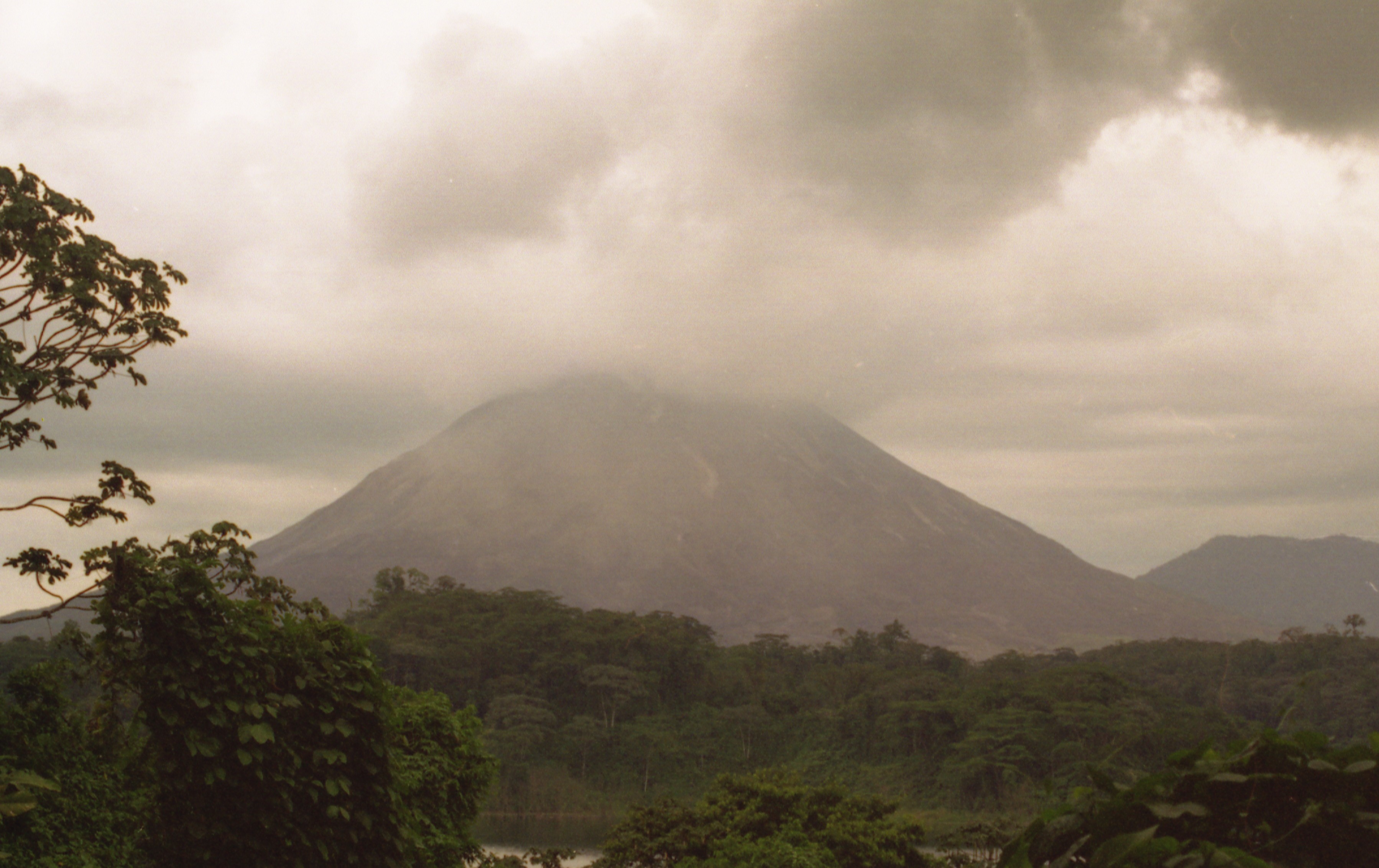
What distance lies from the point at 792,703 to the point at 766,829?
42313 mm

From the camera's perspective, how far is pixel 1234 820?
3.93 m

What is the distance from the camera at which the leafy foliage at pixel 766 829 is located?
14.6 metres

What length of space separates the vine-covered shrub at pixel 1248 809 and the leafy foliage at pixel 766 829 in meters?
10.3

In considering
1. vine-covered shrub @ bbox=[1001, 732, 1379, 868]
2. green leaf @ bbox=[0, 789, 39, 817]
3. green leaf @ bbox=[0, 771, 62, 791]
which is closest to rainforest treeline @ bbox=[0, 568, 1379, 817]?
green leaf @ bbox=[0, 789, 39, 817]

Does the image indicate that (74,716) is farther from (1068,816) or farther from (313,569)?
(313,569)

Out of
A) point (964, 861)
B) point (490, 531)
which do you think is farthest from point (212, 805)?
point (490, 531)

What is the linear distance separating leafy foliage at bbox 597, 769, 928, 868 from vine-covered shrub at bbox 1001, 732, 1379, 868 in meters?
10.3

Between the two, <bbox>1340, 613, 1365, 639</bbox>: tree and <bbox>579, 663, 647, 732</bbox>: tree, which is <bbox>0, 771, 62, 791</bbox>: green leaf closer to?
<bbox>579, 663, 647, 732</bbox>: tree

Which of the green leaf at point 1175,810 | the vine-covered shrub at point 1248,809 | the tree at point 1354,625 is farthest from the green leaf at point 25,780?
the tree at point 1354,625

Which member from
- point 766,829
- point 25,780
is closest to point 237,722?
point 25,780

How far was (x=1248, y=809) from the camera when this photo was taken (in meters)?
3.89

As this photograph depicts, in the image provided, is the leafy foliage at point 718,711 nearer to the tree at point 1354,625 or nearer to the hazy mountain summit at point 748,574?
the tree at point 1354,625

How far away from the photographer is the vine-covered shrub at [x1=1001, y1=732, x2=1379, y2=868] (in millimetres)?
3740

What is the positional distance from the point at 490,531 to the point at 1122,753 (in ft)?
506
